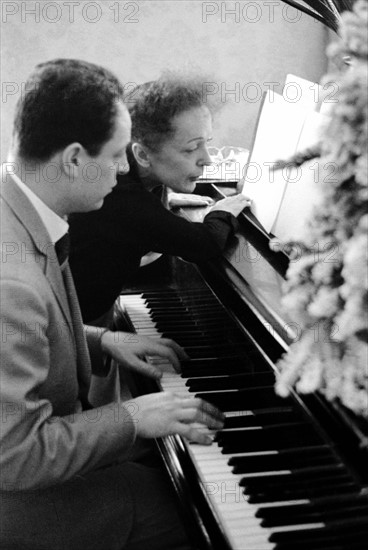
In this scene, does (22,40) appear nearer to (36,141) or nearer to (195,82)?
(195,82)

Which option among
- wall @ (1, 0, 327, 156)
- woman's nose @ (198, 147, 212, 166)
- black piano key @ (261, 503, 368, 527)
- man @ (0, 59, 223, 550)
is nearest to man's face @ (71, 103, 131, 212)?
man @ (0, 59, 223, 550)

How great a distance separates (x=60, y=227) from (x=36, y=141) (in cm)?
19

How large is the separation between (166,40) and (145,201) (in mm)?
2533

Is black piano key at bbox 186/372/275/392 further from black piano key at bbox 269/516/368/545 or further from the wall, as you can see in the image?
the wall

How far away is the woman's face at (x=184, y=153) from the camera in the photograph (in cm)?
208

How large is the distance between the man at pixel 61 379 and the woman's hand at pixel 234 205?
1.63ft

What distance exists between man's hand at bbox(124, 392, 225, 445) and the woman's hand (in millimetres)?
702

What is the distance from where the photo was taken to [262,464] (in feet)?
4.28

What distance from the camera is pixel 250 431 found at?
1.40 meters

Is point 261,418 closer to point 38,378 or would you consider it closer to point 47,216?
point 38,378

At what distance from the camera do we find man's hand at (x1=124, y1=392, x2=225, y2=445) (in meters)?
1.39

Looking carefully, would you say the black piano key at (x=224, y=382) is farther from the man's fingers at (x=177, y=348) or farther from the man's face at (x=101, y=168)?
the man's face at (x=101, y=168)

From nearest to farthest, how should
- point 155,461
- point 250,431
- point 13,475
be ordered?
point 13,475 → point 250,431 → point 155,461

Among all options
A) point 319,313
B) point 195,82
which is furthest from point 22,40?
point 319,313
